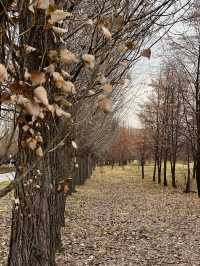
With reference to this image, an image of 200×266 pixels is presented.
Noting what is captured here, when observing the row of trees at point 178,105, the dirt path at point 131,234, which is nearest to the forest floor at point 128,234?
the dirt path at point 131,234

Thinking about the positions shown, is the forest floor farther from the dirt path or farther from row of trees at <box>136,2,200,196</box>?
row of trees at <box>136,2,200,196</box>

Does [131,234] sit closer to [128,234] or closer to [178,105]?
[128,234]

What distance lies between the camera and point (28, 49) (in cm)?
215

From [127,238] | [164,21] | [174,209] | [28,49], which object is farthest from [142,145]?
[28,49]

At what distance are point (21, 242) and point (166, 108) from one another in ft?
82.0

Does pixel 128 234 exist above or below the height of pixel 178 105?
below

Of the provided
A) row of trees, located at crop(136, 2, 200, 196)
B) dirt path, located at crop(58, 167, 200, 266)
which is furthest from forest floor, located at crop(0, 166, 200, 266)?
row of trees, located at crop(136, 2, 200, 196)

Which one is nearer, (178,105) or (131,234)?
(131,234)

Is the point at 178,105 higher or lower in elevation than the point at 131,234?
higher

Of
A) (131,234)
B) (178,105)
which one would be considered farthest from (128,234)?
(178,105)

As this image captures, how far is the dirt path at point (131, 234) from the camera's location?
28.3ft

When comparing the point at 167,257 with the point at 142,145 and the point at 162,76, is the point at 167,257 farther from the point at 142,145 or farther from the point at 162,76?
the point at 142,145

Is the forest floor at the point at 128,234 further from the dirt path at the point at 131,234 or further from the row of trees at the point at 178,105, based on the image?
the row of trees at the point at 178,105

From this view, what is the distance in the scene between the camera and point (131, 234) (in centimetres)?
1139
